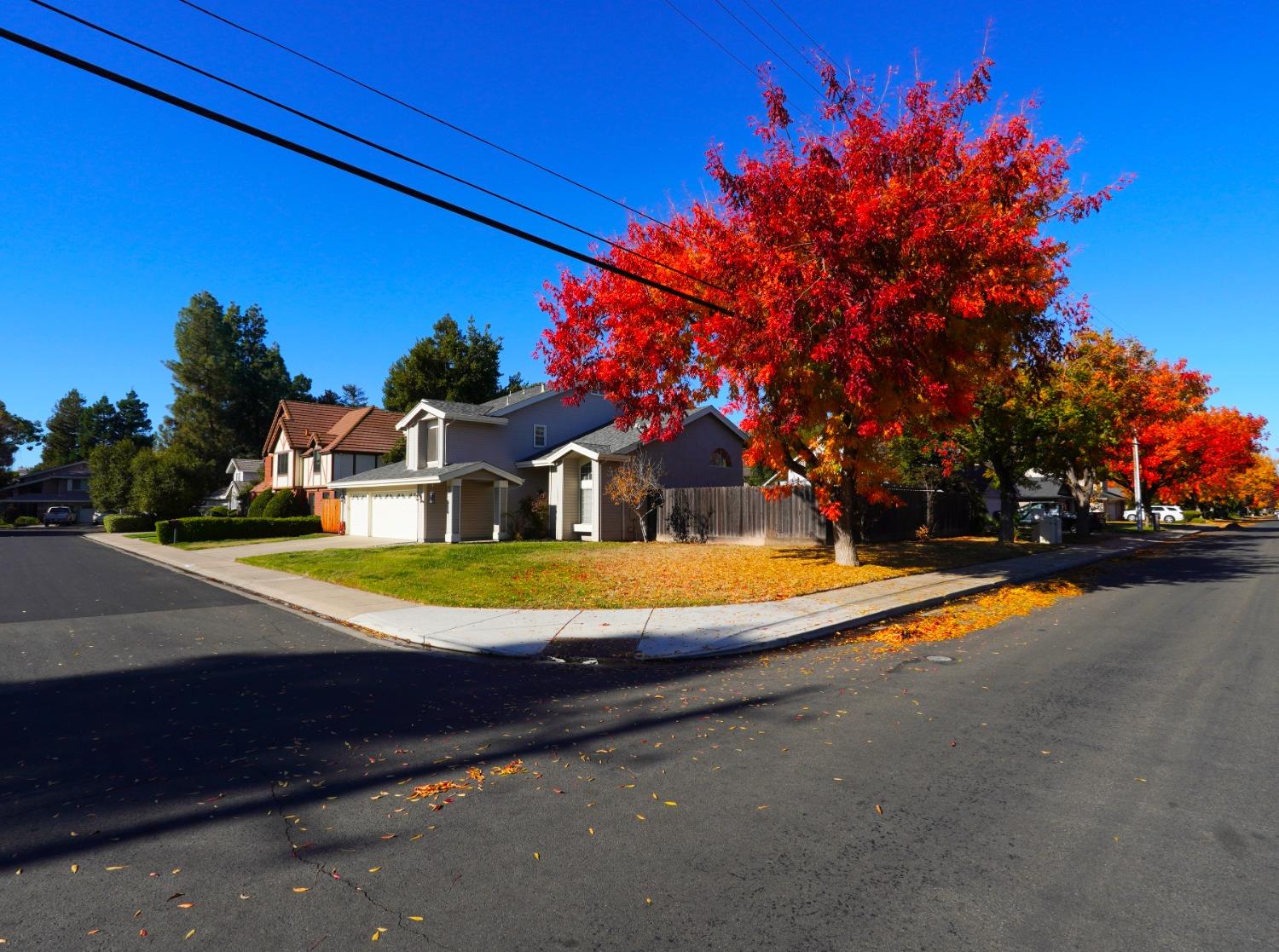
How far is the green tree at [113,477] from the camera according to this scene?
44625 millimetres

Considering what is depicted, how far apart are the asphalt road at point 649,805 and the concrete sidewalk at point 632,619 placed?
962 millimetres

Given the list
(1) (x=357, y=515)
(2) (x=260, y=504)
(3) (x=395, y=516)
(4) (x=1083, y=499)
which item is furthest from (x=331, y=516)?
(4) (x=1083, y=499)

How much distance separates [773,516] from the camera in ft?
80.1

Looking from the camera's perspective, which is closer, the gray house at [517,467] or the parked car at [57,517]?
the gray house at [517,467]

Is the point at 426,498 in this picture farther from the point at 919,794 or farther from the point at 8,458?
the point at 8,458

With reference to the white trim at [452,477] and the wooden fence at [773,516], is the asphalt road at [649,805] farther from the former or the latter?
the white trim at [452,477]

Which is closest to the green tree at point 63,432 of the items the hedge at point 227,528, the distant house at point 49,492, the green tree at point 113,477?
the distant house at point 49,492

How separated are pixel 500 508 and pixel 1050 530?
2235cm

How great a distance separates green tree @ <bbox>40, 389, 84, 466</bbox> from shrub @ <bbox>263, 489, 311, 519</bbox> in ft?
281

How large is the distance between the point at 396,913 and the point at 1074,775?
438 centimetres

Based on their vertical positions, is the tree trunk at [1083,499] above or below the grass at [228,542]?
above

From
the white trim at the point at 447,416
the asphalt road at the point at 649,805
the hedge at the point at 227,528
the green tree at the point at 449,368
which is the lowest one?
the asphalt road at the point at 649,805

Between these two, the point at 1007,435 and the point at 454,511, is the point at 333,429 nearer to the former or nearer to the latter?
the point at 454,511

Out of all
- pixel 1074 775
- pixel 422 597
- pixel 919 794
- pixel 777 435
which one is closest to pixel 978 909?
pixel 919 794
